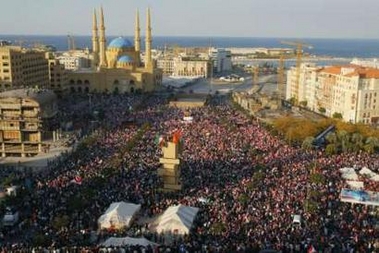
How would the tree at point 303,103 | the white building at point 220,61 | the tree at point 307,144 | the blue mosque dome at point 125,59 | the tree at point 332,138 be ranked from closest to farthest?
the tree at point 307,144, the tree at point 332,138, the tree at point 303,103, the blue mosque dome at point 125,59, the white building at point 220,61

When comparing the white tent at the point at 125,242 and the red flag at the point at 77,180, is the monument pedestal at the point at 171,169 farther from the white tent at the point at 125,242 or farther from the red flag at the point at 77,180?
the white tent at the point at 125,242

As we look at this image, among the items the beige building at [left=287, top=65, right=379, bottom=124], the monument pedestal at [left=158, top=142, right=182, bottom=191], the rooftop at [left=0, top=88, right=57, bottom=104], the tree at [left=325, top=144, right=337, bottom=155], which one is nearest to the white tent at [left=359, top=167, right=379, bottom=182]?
the tree at [left=325, top=144, right=337, bottom=155]

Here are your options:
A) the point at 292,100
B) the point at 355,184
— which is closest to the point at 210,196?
the point at 355,184

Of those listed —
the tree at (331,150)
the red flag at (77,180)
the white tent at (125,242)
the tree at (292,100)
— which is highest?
the white tent at (125,242)

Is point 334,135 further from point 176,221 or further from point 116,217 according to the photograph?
point 116,217

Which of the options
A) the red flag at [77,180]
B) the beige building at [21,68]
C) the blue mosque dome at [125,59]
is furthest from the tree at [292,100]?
the red flag at [77,180]

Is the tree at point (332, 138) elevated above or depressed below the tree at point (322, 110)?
above
